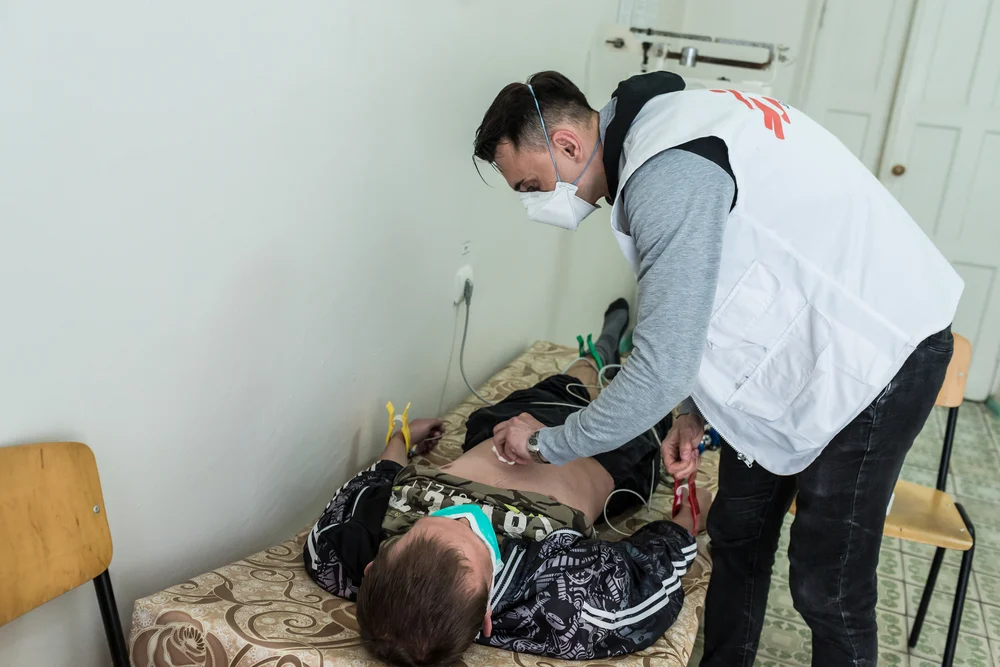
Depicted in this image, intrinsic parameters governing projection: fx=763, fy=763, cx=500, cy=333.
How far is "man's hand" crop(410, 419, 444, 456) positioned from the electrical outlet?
0.43 metres

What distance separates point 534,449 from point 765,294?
1.53ft

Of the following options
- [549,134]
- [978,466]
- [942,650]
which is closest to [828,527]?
[549,134]

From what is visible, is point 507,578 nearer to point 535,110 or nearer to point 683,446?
point 683,446

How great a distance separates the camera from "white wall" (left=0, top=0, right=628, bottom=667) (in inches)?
38.5

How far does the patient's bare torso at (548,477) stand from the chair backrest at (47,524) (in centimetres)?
65

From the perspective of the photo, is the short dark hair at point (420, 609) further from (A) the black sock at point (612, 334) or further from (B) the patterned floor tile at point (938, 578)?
(B) the patterned floor tile at point (938, 578)

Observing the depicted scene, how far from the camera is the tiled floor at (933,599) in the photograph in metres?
1.99

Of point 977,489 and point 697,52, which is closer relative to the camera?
point 697,52

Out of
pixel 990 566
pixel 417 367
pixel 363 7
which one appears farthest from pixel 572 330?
pixel 363 7

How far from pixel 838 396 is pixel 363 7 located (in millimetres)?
1107

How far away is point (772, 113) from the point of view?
1.17 metres

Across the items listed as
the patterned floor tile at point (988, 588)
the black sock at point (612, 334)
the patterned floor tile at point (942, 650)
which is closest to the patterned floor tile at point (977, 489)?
the patterned floor tile at point (988, 588)

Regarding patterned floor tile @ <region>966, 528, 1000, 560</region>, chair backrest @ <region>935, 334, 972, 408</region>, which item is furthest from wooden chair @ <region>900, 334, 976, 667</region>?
patterned floor tile @ <region>966, 528, 1000, 560</region>

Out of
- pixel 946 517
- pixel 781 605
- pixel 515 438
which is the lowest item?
pixel 781 605
